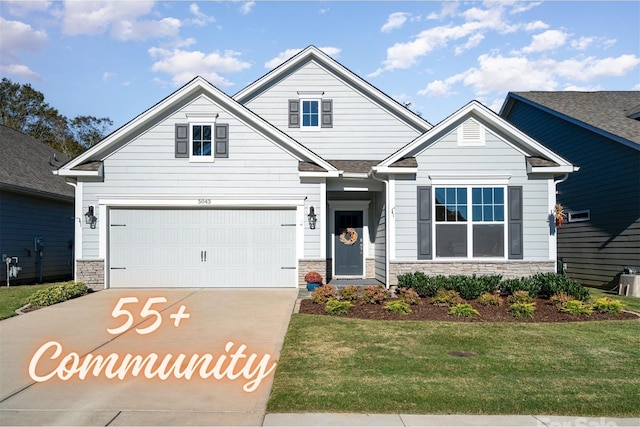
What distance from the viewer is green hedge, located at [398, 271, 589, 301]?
497 inches

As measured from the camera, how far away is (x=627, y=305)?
12.7m

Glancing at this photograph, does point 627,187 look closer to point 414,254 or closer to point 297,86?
point 414,254

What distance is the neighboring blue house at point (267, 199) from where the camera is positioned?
14602 mm

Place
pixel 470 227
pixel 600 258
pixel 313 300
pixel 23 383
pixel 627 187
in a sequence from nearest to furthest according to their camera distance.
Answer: pixel 23 383, pixel 313 300, pixel 470 227, pixel 627 187, pixel 600 258

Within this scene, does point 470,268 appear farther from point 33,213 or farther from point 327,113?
point 33,213

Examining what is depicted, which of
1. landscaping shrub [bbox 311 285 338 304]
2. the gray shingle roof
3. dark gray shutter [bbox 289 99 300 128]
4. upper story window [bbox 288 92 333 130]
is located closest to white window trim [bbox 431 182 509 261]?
landscaping shrub [bbox 311 285 338 304]

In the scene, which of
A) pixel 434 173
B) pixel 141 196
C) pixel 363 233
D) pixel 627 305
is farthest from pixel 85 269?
pixel 627 305

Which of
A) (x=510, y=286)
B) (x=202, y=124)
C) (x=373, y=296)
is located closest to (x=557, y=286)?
(x=510, y=286)

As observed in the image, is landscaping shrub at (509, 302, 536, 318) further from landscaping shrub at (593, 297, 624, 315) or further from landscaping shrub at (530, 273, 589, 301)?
landscaping shrub at (530, 273, 589, 301)

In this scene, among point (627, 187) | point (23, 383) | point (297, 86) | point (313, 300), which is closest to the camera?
point (23, 383)

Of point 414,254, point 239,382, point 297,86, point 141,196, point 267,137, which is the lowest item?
point 239,382

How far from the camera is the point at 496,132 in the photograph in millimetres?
14898

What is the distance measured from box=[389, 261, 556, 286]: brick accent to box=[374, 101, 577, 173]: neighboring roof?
255 cm

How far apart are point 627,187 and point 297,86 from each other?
1040 cm
